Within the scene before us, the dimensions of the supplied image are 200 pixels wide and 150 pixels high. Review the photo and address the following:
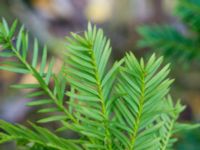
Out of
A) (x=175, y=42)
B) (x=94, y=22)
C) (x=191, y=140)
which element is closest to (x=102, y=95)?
(x=175, y=42)

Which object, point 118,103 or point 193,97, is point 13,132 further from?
point 193,97

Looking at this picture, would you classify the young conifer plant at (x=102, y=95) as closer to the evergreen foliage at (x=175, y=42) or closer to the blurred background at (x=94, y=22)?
the evergreen foliage at (x=175, y=42)

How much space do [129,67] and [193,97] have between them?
1631mm

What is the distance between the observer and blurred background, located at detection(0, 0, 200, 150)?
6.10 feet

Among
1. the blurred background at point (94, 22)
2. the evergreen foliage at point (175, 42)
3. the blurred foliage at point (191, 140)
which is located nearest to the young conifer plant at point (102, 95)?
the evergreen foliage at point (175, 42)

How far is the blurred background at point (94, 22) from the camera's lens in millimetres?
1860

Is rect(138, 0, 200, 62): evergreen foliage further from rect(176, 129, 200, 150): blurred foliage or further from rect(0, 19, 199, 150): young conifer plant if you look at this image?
rect(0, 19, 199, 150): young conifer plant

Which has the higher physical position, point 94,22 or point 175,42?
point 94,22

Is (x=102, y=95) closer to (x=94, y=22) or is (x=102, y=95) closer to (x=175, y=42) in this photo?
(x=175, y=42)

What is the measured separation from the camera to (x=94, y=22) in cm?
241

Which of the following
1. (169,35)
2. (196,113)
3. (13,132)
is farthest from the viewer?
(196,113)

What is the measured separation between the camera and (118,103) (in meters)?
0.34

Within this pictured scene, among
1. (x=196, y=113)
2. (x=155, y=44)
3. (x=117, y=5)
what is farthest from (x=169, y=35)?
(x=117, y=5)

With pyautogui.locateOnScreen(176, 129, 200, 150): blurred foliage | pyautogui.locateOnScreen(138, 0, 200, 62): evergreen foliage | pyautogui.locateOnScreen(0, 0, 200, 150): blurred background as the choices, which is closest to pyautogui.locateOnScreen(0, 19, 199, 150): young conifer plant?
pyautogui.locateOnScreen(138, 0, 200, 62): evergreen foliage
